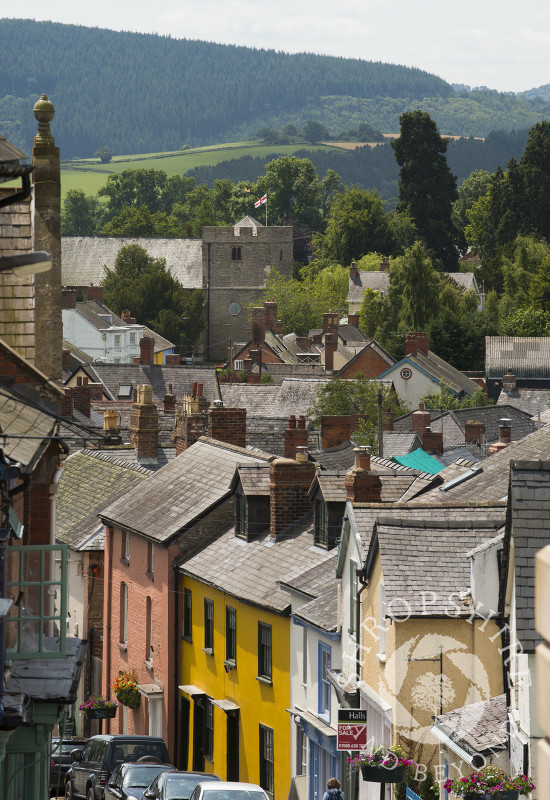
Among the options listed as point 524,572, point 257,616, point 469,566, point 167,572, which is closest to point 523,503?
point 524,572

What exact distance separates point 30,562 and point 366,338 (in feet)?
314

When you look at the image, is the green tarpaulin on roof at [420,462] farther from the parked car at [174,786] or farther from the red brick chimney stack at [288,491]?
the parked car at [174,786]

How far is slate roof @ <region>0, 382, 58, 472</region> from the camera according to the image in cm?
1303

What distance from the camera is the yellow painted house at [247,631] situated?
2881 centimetres

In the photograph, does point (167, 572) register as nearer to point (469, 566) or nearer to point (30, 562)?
point (469, 566)

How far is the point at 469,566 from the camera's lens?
69.1 feet

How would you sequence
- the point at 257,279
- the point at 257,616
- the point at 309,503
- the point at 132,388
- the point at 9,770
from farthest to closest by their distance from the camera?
1. the point at 257,279
2. the point at 132,388
3. the point at 309,503
4. the point at 257,616
5. the point at 9,770

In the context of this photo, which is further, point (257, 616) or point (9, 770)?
point (257, 616)

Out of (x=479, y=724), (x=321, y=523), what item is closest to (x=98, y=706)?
(x=321, y=523)

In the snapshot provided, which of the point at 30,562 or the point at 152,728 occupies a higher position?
the point at 30,562

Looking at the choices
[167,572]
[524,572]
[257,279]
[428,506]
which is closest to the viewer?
[524,572]

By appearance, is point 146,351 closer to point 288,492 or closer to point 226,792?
point 288,492

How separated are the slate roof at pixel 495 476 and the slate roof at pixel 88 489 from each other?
40.0 feet

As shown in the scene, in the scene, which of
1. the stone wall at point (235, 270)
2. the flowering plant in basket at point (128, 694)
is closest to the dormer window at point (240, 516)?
the flowering plant in basket at point (128, 694)
